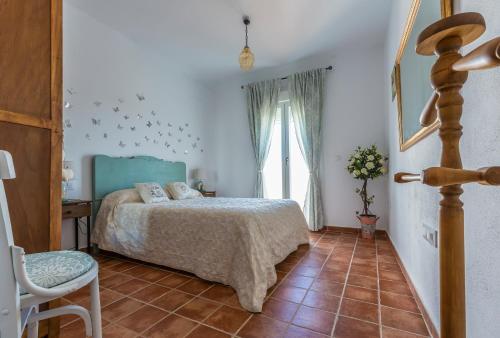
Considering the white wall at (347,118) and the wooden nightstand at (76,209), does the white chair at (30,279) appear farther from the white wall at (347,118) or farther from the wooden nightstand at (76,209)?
the white wall at (347,118)

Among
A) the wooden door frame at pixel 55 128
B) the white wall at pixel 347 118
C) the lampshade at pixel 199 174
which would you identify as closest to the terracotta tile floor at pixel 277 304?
the wooden door frame at pixel 55 128

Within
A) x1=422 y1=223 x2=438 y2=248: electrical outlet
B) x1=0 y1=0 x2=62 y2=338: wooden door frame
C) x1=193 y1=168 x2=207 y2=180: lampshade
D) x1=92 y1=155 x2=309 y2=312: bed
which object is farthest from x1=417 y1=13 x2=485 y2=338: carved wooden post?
x1=193 y1=168 x2=207 y2=180: lampshade

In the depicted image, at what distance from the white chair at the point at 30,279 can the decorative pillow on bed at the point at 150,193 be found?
1.88 meters

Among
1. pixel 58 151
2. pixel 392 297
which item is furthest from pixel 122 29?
pixel 392 297

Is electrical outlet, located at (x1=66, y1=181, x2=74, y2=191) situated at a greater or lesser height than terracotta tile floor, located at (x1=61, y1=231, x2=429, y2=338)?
greater

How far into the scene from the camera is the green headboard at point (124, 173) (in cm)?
301

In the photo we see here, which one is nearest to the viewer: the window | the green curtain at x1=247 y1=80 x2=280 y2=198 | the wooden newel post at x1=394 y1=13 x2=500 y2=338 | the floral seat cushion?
the wooden newel post at x1=394 y1=13 x2=500 y2=338

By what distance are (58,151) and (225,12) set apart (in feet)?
8.41

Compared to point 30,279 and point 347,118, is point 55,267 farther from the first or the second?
point 347,118

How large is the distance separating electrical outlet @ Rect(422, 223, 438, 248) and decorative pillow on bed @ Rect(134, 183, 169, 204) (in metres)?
2.80

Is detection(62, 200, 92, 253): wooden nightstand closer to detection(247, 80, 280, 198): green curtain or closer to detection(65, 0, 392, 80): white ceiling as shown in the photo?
detection(65, 0, 392, 80): white ceiling

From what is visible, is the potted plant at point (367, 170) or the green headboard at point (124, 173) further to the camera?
the potted plant at point (367, 170)

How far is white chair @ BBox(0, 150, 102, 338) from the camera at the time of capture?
688 millimetres

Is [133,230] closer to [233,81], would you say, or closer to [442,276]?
[442,276]
